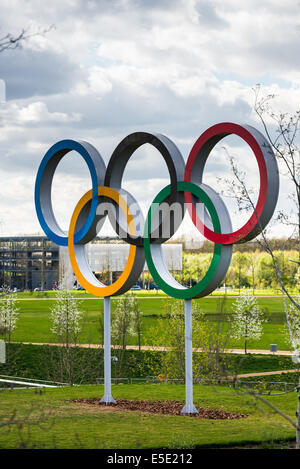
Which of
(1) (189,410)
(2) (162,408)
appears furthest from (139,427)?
(2) (162,408)

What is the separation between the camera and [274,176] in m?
14.8

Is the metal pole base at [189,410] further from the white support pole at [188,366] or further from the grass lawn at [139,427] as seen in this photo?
the grass lawn at [139,427]

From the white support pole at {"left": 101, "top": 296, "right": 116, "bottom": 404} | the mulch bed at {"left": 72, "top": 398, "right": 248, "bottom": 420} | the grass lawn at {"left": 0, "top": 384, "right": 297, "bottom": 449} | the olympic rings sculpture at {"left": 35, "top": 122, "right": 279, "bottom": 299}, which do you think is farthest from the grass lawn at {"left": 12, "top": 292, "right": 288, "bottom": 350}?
the olympic rings sculpture at {"left": 35, "top": 122, "right": 279, "bottom": 299}

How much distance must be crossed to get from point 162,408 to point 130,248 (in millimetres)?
4440

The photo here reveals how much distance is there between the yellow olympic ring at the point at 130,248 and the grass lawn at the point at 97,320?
21.1 meters

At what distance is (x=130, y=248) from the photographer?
17625 mm

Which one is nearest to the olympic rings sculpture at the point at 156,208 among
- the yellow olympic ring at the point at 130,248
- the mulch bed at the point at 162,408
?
the yellow olympic ring at the point at 130,248

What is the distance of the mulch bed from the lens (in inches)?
640

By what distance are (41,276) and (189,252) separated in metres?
23.4

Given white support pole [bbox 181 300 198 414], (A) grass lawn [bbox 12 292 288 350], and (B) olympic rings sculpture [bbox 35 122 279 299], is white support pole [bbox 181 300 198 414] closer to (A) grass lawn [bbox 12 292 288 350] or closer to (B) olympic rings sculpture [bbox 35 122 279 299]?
(B) olympic rings sculpture [bbox 35 122 279 299]

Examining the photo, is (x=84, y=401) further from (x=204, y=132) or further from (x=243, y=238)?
(x=204, y=132)

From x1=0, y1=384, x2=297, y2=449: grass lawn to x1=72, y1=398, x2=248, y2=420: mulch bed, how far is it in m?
0.44

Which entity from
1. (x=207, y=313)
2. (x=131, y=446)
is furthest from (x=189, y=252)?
(x=131, y=446)
